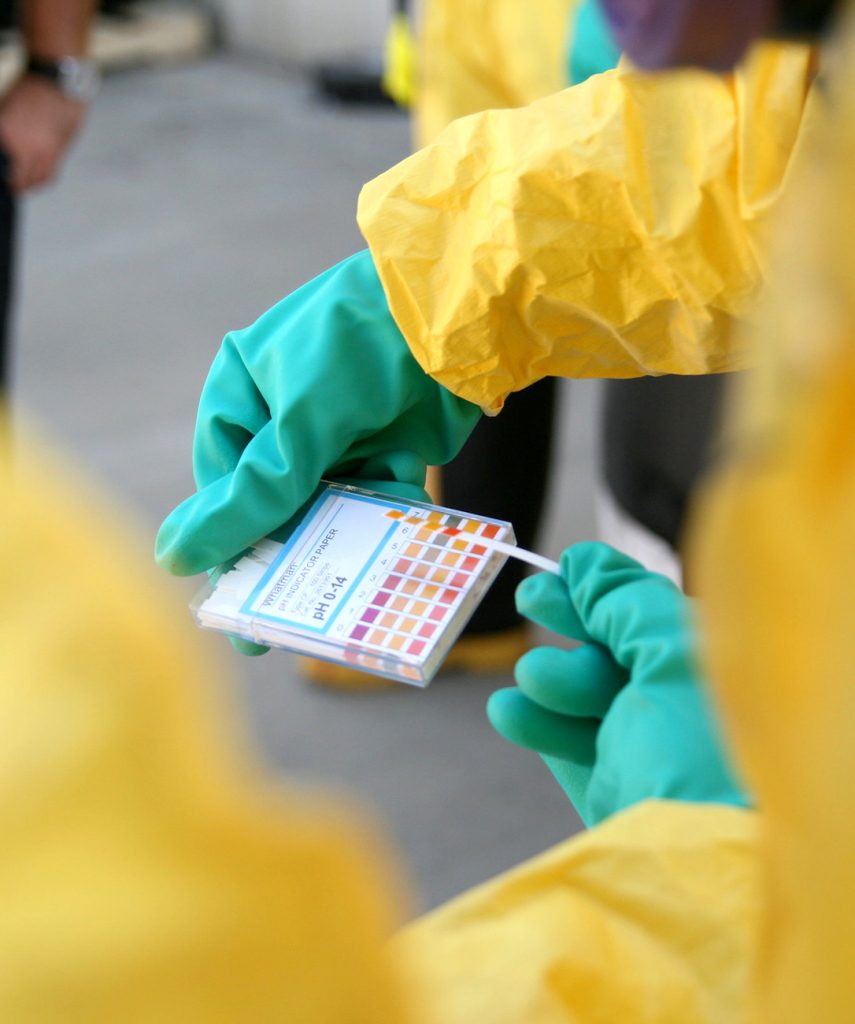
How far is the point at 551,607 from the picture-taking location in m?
0.60

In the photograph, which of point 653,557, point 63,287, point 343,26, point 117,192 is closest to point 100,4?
point 343,26

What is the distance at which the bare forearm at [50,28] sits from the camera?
1.31 meters

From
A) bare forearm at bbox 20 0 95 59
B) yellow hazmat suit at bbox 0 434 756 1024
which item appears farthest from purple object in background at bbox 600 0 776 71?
bare forearm at bbox 20 0 95 59

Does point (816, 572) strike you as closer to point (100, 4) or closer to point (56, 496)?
point (56, 496)

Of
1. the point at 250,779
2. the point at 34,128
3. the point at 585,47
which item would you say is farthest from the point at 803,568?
the point at 34,128

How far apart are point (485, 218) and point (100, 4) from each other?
2.97m

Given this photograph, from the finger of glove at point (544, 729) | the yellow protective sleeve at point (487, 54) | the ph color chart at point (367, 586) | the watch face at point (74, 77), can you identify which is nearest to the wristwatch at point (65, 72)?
the watch face at point (74, 77)

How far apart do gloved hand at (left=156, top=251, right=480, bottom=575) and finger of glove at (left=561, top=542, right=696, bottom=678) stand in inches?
4.5

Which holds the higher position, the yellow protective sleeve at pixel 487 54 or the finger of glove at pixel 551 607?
the yellow protective sleeve at pixel 487 54

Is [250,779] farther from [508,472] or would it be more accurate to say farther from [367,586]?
[508,472]

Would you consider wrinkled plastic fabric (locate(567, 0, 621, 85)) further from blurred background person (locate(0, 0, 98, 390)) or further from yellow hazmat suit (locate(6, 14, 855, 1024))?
yellow hazmat suit (locate(6, 14, 855, 1024))

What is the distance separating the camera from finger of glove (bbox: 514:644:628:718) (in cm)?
56

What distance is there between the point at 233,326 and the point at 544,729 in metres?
1.51

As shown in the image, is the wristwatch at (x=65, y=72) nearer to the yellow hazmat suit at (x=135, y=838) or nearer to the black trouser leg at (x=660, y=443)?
the black trouser leg at (x=660, y=443)
